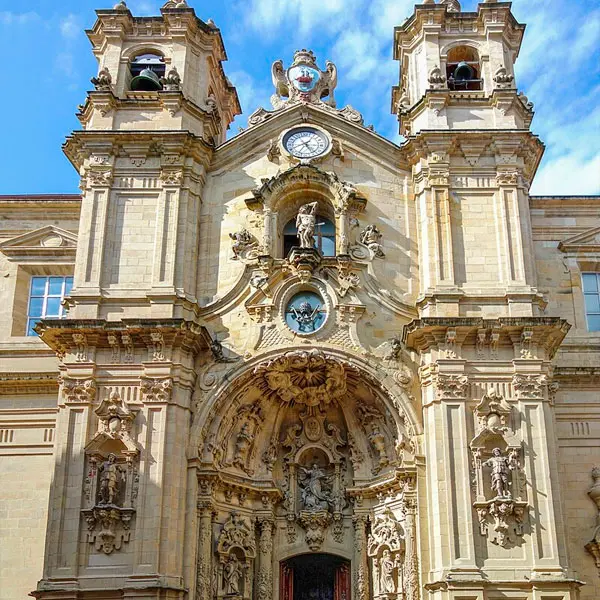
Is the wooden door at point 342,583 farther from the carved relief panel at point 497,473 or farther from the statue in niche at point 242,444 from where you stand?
the carved relief panel at point 497,473

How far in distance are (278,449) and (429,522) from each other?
14.0 ft

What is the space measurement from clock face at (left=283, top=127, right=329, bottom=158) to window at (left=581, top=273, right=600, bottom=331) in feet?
23.8

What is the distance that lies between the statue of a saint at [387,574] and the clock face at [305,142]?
381 inches

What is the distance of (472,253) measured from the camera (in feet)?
72.6

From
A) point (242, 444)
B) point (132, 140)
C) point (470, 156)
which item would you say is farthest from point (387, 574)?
point (132, 140)

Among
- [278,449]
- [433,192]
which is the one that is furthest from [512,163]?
[278,449]

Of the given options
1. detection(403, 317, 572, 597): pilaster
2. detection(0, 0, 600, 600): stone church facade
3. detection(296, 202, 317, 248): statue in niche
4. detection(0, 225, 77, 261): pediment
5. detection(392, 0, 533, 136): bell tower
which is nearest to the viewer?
detection(403, 317, 572, 597): pilaster

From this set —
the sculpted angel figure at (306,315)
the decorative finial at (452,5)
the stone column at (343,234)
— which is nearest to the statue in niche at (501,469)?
the sculpted angel figure at (306,315)

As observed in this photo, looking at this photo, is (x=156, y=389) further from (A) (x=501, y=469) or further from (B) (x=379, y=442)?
(A) (x=501, y=469)

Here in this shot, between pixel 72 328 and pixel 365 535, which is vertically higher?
pixel 72 328

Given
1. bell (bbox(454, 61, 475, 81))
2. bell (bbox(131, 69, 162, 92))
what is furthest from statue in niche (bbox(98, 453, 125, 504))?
bell (bbox(454, 61, 475, 81))

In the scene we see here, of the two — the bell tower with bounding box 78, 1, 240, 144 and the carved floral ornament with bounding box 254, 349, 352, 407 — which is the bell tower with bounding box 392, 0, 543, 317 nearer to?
the carved floral ornament with bounding box 254, 349, 352, 407

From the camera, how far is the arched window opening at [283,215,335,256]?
23547 millimetres

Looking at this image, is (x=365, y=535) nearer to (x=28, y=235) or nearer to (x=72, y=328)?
(x=72, y=328)
